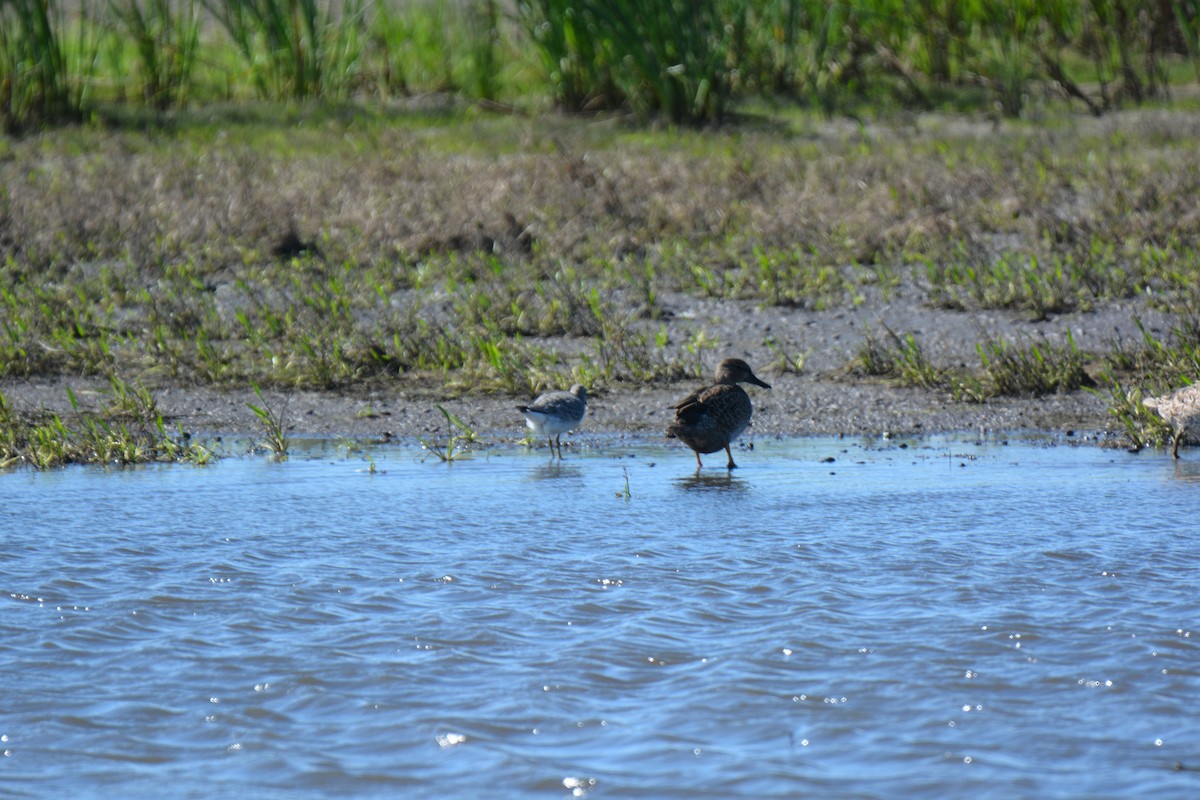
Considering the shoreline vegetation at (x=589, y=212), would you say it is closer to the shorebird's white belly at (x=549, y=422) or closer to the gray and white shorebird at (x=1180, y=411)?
the gray and white shorebird at (x=1180, y=411)

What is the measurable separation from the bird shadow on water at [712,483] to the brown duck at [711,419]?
174 mm

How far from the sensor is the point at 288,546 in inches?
242

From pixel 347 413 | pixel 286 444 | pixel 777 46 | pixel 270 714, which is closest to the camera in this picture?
pixel 270 714

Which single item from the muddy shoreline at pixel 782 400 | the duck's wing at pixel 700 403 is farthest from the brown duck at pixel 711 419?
the muddy shoreline at pixel 782 400

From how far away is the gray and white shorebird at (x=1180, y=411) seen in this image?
24.4ft

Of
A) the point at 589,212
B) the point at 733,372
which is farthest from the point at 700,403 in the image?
the point at 589,212

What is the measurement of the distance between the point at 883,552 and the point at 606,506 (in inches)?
54.7

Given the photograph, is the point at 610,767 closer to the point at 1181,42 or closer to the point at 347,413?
the point at 347,413

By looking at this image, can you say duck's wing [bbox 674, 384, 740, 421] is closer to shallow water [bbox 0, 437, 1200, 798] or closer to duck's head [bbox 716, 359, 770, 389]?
shallow water [bbox 0, 437, 1200, 798]

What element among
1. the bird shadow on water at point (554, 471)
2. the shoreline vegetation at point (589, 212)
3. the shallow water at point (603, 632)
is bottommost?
the shallow water at point (603, 632)

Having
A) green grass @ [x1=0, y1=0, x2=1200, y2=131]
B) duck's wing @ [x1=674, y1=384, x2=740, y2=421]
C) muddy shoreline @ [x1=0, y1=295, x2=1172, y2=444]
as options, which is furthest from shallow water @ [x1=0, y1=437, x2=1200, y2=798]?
green grass @ [x1=0, y1=0, x2=1200, y2=131]

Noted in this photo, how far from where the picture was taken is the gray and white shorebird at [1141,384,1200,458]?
744 centimetres

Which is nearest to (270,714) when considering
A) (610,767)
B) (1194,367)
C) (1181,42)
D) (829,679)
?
(610,767)

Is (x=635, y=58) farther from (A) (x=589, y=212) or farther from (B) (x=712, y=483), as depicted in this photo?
(B) (x=712, y=483)
